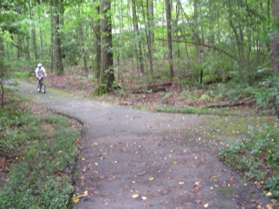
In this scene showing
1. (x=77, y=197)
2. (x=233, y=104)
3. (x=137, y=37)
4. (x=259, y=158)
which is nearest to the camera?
(x=77, y=197)

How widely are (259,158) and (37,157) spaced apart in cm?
477

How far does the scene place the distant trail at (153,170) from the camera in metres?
5.54

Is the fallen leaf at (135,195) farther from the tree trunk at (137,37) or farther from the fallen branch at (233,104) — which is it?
the tree trunk at (137,37)

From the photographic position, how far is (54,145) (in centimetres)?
852

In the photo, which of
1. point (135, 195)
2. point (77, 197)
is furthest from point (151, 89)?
point (77, 197)

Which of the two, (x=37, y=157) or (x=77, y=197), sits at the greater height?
(x=37, y=157)

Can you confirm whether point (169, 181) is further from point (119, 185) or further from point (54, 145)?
point (54, 145)

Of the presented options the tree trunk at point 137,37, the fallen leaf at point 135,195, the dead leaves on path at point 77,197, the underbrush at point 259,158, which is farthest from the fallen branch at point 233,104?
the dead leaves on path at point 77,197

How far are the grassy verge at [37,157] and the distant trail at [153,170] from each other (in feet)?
1.08

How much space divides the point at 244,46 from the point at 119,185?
1029cm

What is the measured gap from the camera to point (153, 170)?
22.6 feet

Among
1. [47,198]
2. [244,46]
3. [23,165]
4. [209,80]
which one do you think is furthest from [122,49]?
[47,198]

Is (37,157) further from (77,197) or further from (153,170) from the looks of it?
(153,170)

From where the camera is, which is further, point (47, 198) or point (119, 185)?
point (119, 185)
